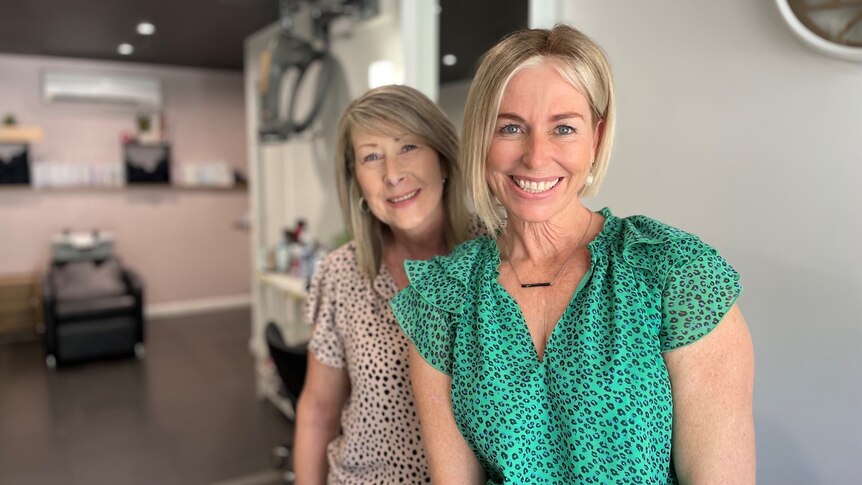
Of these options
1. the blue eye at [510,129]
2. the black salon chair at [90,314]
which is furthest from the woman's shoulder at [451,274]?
the black salon chair at [90,314]

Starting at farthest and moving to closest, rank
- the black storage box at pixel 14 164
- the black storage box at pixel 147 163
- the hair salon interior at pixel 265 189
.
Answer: the black storage box at pixel 147 163
the black storage box at pixel 14 164
the hair salon interior at pixel 265 189

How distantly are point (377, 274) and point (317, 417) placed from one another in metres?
0.39

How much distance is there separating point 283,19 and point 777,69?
3.20m

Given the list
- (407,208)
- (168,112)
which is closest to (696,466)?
(407,208)

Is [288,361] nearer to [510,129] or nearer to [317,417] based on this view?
[317,417]

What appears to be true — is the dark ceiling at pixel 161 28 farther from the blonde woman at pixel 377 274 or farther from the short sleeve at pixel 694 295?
the short sleeve at pixel 694 295

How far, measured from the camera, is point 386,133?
132 centimetres

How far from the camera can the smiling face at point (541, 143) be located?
3.12 ft

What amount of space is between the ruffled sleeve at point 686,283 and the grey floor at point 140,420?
303 centimetres

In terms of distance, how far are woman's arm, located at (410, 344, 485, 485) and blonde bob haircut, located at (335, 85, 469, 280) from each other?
1.35 feet

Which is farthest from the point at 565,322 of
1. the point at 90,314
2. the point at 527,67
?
the point at 90,314

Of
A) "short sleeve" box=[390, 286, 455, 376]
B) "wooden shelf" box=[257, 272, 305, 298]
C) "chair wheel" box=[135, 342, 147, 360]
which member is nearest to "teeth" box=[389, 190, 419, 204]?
"short sleeve" box=[390, 286, 455, 376]

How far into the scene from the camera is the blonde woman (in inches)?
51.9

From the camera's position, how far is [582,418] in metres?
0.91
